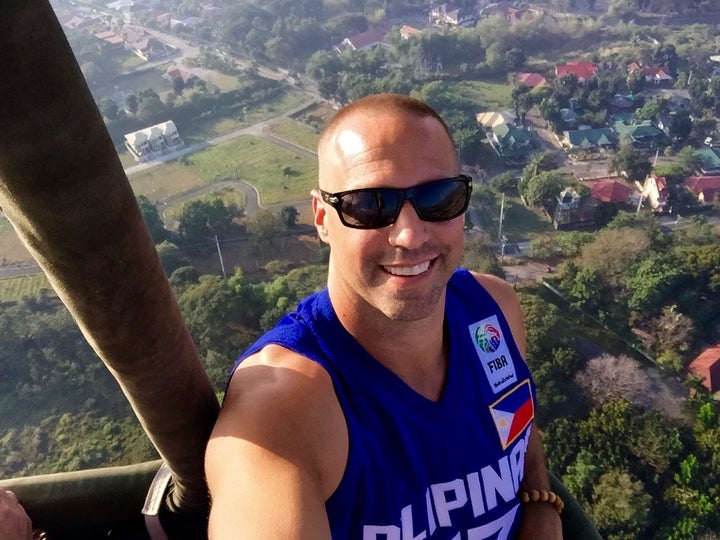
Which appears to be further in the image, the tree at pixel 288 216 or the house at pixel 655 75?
the house at pixel 655 75

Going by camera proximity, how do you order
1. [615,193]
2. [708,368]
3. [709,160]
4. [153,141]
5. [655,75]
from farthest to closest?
1. [655,75]
2. [153,141]
3. [709,160]
4. [615,193]
5. [708,368]

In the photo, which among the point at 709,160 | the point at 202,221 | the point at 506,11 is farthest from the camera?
the point at 506,11

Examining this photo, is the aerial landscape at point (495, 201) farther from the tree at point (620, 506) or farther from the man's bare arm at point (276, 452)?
the man's bare arm at point (276, 452)

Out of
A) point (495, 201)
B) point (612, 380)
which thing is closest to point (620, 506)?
point (612, 380)

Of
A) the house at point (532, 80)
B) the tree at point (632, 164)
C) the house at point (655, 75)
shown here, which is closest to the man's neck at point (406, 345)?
the tree at point (632, 164)

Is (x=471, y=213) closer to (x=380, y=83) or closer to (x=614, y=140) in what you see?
(x=614, y=140)

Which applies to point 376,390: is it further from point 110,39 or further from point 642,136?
point 110,39

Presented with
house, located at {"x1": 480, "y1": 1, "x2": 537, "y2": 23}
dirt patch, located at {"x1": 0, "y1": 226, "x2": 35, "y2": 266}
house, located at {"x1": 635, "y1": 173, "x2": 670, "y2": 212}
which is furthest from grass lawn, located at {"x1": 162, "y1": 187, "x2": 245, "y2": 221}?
house, located at {"x1": 480, "y1": 1, "x2": 537, "y2": 23}
